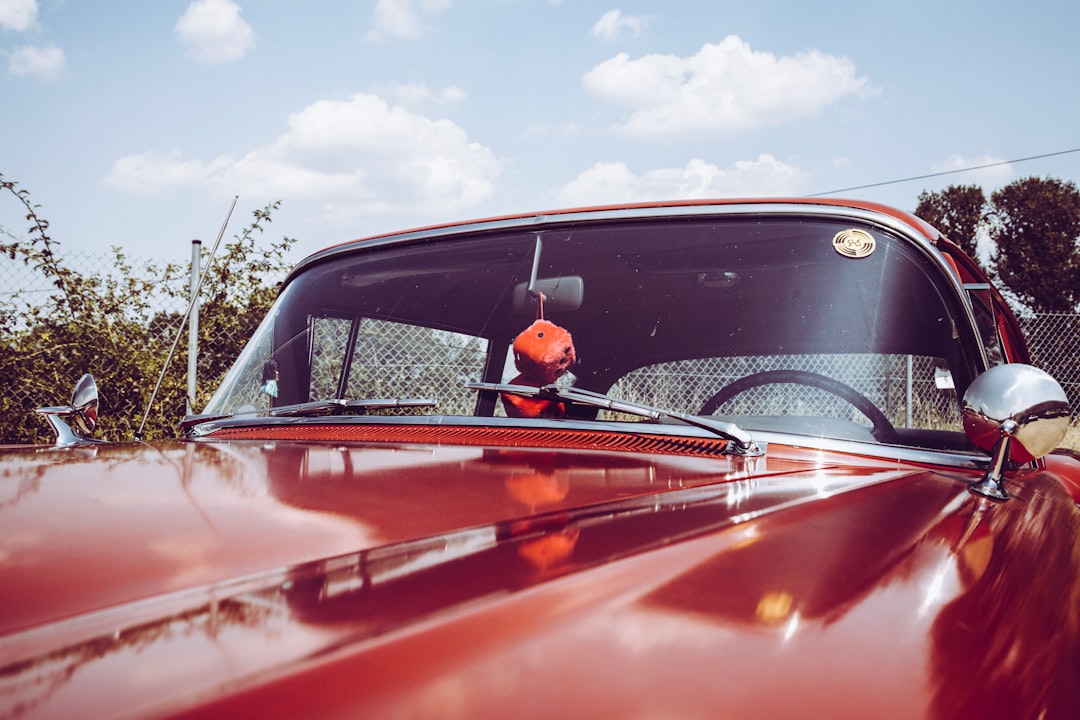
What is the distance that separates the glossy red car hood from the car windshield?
1.50ft

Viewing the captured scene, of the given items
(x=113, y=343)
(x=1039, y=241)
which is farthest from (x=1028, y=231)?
(x=113, y=343)

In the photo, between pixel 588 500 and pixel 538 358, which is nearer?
pixel 588 500

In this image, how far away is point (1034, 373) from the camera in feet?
4.81

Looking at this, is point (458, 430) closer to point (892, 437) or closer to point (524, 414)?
point (524, 414)

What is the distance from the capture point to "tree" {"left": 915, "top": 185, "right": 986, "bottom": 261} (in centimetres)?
1766

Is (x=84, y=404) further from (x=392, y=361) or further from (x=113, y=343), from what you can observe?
(x=113, y=343)

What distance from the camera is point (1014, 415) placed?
4.67 feet

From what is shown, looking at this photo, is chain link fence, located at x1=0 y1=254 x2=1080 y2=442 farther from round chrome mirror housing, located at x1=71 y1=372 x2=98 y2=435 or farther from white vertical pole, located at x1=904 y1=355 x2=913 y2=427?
round chrome mirror housing, located at x1=71 y1=372 x2=98 y2=435

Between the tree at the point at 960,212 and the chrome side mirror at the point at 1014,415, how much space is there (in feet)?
58.7

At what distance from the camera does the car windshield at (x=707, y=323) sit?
6.02 feet

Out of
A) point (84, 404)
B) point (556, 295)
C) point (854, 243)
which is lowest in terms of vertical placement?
point (84, 404)

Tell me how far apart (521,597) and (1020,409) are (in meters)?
1.05

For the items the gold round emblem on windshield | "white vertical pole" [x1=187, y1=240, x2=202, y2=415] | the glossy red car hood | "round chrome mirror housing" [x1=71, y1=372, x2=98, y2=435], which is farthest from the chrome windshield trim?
"white vertical pole" [x1=187, y1=240, x2=202, y2=415]

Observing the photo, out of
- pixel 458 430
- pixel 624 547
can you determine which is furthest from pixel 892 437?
pixel 624 547
